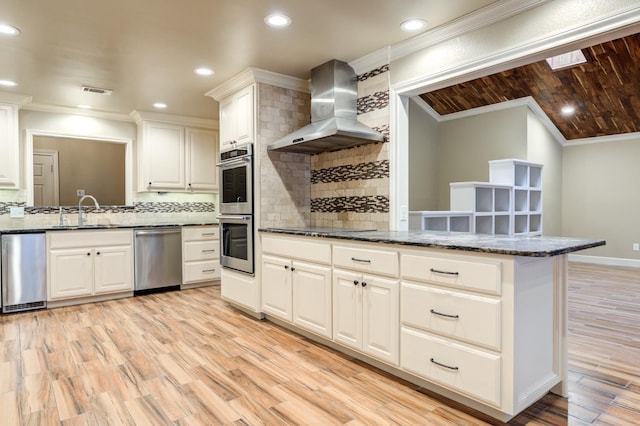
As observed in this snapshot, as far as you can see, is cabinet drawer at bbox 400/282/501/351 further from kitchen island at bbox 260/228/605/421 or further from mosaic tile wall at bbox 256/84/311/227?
mosaic tile wall at bbox 256/84/311/227

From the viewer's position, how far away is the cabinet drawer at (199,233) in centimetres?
484

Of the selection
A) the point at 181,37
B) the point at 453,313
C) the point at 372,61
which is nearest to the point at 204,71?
the point at 181,37

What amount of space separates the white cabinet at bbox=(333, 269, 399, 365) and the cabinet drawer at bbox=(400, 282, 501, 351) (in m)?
0.11

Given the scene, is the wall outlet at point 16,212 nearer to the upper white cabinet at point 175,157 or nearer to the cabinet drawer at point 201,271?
the upper white cabinet at point 175,157

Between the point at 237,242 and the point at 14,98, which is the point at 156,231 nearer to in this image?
the point at 237,242

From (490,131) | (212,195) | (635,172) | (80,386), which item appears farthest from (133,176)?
(635,172)

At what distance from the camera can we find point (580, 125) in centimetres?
684

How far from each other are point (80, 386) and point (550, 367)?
2.56 meters

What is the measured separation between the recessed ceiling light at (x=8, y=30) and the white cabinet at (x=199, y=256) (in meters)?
2.56

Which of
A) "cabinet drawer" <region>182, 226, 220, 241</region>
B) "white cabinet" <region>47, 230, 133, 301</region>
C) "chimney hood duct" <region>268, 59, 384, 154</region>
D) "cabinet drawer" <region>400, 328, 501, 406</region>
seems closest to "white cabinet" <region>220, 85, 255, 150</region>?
"chimney hood duct" <region>268, 59, 384, 154</region>

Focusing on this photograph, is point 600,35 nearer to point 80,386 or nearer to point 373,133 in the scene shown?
point 373,133

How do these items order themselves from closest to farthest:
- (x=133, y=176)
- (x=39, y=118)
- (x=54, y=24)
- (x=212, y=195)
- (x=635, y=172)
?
(x=54, y=24) → (x=39, y=118) → (x=133, y=176) → (x=212, y=195) → (x=635, y=172)

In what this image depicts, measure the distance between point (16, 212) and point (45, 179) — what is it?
1.59 feet

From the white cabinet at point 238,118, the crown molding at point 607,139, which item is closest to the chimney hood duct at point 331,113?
the white cabinet at point 238,118
